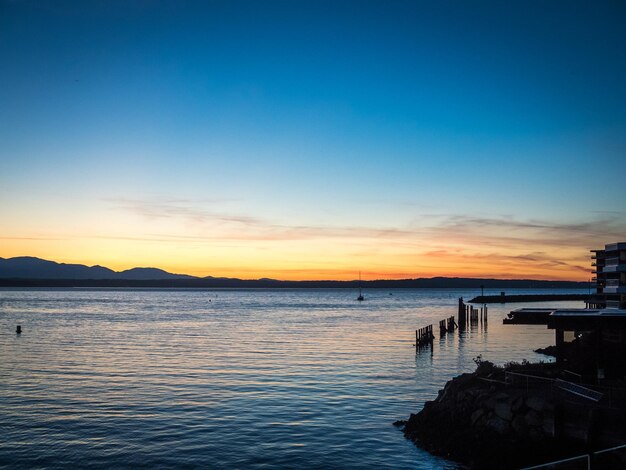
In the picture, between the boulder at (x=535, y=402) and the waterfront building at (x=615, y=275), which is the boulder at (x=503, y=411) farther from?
the waterfront building at (x=615, y=275)

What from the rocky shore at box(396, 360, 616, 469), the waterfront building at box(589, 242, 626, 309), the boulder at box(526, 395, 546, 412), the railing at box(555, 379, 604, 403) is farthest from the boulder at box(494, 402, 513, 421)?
the waterfront building at box(589, 242, 626, 309)

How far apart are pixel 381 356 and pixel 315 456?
3227cm

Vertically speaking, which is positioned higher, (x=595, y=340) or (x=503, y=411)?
(x=595, y=340)

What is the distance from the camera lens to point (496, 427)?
2484 cm

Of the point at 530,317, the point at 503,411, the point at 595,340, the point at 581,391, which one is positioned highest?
the point at 530,317

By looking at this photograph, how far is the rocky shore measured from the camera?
883 inches

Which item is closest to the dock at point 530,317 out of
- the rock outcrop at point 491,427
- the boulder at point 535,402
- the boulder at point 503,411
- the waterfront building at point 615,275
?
the rock outcrop at point 491,427

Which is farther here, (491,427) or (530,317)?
(530,317)

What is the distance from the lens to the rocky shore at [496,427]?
2242 cm

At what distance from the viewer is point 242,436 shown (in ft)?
89.4

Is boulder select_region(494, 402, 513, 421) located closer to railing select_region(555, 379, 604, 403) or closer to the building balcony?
railing select_region(555, 379, 604, 403)

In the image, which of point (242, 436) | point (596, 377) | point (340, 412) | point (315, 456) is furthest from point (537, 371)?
point (242, 436)

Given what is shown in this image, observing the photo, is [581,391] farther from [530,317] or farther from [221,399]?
[221,399]

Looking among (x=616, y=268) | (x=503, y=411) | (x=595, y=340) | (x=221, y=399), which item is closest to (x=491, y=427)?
(x=503, y=411)
